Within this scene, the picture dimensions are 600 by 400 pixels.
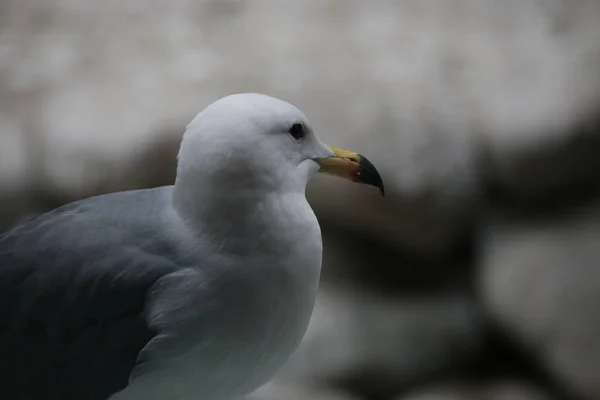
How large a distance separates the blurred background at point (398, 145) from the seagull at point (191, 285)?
2.20 ft

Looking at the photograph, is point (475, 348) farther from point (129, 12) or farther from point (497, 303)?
point (129, 12)

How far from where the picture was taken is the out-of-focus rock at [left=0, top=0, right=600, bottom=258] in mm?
1454

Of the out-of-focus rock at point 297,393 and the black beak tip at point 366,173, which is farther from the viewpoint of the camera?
the out-of-focus rock at point 297,393

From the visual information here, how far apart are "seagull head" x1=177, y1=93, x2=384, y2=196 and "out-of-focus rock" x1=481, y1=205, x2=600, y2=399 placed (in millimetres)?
824

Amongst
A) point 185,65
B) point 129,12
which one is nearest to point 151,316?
point 185,65

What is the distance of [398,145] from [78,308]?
83 cm

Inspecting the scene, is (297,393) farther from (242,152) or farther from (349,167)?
(242,152)

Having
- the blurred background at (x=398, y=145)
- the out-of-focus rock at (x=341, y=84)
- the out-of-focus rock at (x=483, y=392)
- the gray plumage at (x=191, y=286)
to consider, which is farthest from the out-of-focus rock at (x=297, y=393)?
the gray plumage at (x=191, y=286)

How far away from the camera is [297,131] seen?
2.51ft

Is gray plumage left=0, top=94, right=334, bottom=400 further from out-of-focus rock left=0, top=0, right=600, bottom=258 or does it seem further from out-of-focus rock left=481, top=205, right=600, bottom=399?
out-of-focus rock left=481, top=205, right=600, bottom=399

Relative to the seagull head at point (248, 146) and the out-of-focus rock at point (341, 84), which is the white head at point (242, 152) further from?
the out-of-focus rock at point (341, 84)

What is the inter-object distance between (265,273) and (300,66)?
0.87m

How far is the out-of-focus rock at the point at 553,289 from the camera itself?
54.9 inches

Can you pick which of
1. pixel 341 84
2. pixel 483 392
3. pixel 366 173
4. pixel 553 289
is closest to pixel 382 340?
pixel 483 392
